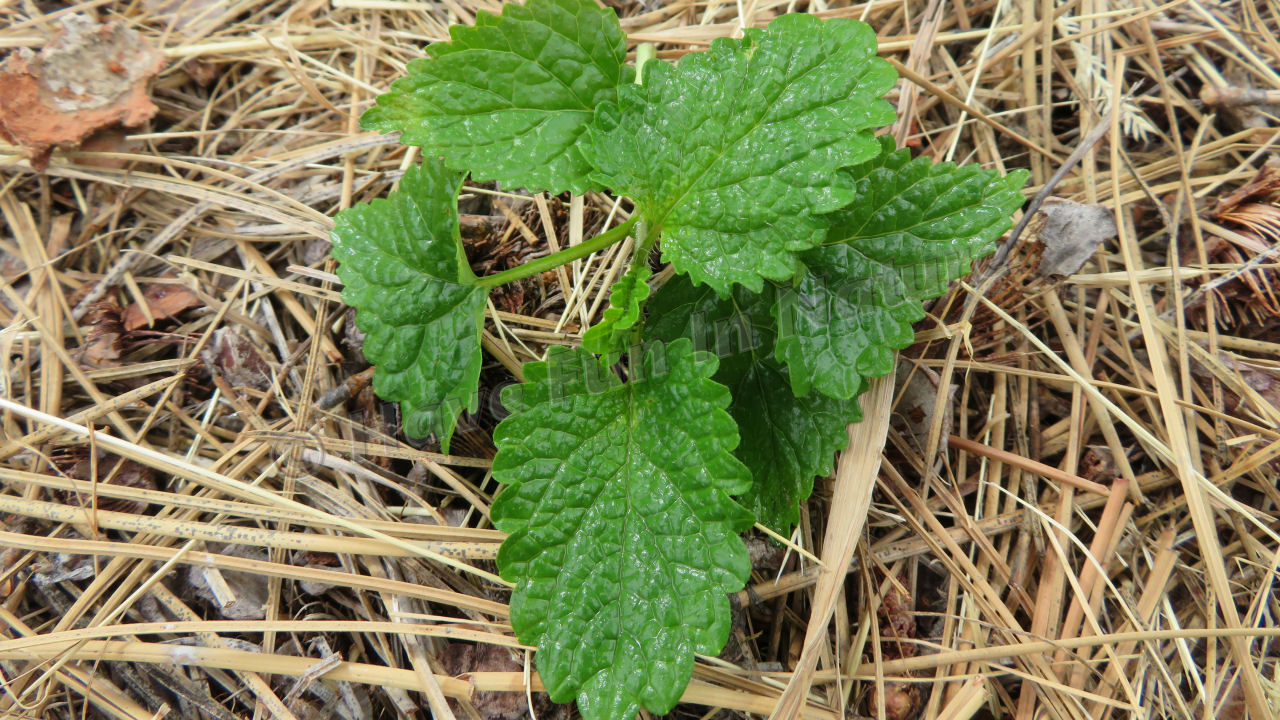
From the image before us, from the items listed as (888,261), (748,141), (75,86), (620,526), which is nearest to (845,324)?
(888,261)

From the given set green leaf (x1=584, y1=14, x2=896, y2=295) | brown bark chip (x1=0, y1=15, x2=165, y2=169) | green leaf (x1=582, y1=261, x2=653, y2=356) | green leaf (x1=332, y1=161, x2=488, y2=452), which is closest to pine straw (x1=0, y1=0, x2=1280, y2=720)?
brown bark chip (x1=0, y1=15, x2=165, y2=169)

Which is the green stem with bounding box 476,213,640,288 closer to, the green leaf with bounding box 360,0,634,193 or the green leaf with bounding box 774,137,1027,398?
the green leaf with bounding box 360,0,634,193

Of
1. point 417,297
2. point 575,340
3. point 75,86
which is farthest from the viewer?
point 75,86

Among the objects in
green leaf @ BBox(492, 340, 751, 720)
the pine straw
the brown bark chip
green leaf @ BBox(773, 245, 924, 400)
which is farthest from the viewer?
the brown bark chip

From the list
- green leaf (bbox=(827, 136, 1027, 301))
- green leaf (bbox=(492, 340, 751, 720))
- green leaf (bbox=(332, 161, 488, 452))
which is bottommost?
green leaf (bbox=(492, 340, 751, 720))

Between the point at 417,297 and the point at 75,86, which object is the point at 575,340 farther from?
the point at 75,86

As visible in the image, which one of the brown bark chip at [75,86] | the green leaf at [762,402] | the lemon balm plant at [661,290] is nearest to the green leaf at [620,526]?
the lemon balm plant at [661,290]

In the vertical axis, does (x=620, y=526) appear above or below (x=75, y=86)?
below
